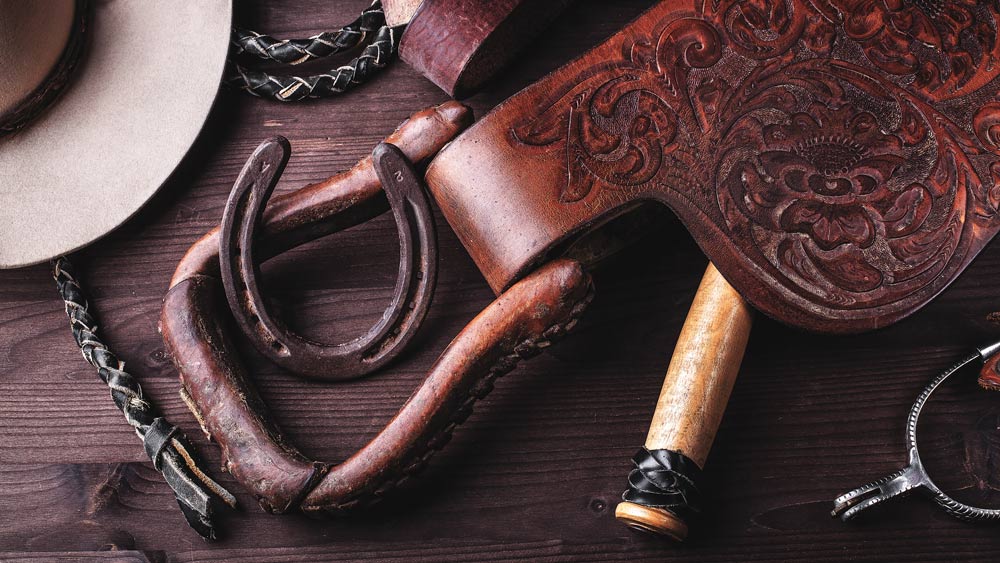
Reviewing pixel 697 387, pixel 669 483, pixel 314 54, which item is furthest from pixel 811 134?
pixel 314 54

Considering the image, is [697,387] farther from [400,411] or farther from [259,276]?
[259,276]

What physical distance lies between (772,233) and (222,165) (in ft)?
2.97

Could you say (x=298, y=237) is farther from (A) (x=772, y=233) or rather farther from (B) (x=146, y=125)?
(A) (x=772, y=233)

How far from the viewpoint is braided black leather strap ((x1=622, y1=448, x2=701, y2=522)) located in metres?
1.04

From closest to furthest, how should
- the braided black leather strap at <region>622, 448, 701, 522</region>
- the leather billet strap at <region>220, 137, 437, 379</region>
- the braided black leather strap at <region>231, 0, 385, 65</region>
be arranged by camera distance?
the braided black leather strap at <region>622, 448, 701, 522</region> < the leather billet strap at <region>220, 137, 437, 379</region> < the braided black leather strap at <region>231, 0, 385, 65</region>

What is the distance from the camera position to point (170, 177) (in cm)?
129

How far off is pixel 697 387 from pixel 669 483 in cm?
13

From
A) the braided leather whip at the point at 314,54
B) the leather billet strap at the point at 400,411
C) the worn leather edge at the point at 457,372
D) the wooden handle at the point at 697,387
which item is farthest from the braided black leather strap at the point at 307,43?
the wooden handle at the point at 697,387

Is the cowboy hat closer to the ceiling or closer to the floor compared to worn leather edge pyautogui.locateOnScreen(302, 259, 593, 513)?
closer to the ceiling

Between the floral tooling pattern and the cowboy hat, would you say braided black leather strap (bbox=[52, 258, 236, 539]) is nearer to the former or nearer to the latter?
the cowboy hat

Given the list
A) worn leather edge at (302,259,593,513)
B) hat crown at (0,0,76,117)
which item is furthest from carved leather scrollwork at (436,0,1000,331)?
hat crown at (0,0,76,117)

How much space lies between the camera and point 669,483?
3.42ft

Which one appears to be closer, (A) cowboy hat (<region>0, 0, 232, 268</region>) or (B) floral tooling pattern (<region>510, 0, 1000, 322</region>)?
(B) floral tooling pattern (<region>510, 0, 1000, 322</region>)

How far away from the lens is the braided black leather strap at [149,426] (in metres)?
1.15
